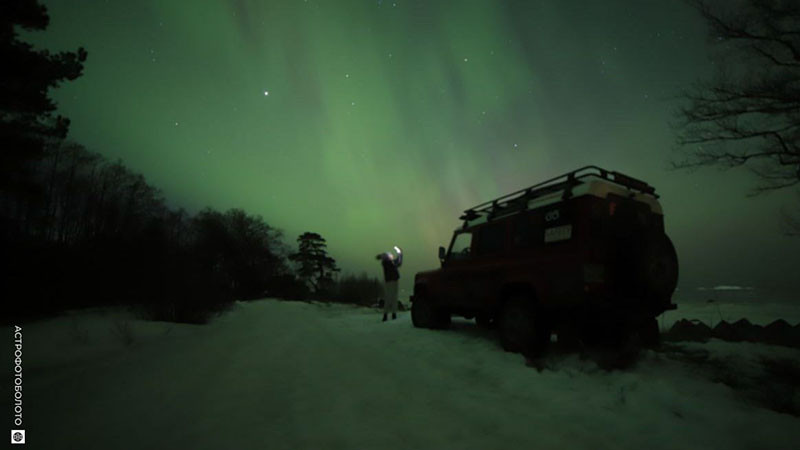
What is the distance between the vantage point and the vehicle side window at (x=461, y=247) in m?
6.71

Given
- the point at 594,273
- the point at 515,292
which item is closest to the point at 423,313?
the point at 515,292

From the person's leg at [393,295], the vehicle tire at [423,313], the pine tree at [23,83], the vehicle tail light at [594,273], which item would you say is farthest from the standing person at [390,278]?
the pine tree at [23,83]

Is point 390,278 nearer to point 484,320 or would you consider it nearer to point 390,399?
point 484,320

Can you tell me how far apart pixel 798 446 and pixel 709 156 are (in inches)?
391

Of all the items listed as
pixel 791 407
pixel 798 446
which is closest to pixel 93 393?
pixel 798 446

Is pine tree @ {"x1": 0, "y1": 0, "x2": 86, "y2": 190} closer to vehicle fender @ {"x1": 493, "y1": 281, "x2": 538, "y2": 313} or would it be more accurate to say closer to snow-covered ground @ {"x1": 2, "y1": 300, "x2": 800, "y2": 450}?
snow-covered ground @ {"x1": 2, "y1": 300, "x2": 800, "y2": 450}

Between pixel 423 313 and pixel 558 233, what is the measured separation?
4.13 m

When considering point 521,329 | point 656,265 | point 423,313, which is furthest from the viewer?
point 423,313

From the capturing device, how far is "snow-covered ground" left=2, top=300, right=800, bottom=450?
221 cm

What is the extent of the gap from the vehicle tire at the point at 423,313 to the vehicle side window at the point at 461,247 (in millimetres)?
1348

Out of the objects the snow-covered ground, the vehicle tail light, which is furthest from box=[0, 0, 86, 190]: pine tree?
the vehicle tail light

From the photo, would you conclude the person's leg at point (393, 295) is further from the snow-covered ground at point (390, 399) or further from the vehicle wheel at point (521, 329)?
the vehicle wheel at point (521, 329)

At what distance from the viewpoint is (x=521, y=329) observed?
473cm

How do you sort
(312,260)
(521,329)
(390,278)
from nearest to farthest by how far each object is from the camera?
(521,329) → (390,278) → (312,260)
